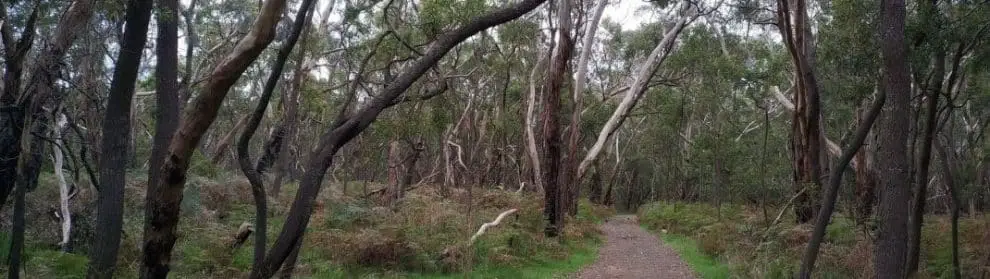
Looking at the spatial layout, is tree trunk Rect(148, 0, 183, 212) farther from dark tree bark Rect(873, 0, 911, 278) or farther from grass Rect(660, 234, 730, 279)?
grass Rect(660, 234, 730, 279)

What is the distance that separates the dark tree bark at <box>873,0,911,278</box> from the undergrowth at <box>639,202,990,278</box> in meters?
2.76

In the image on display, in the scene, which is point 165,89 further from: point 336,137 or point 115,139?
point 336,137

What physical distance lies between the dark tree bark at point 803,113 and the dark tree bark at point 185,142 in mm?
9798

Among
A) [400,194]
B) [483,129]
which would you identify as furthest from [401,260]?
[483,129]

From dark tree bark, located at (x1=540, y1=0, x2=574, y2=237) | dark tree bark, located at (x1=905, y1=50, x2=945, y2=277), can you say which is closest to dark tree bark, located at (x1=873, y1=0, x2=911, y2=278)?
dark tree bark, located at (x1=905, y1=50, x2=945, y2=277)

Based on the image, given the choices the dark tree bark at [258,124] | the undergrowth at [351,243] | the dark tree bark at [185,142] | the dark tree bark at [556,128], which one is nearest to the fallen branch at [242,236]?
the undergrowth at [351,243]

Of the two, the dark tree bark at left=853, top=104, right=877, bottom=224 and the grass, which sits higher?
the dark tree bark at left=853, top=104, right=877, bottom=224

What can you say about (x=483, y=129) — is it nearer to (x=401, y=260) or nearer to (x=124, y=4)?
(x=401, y=260)

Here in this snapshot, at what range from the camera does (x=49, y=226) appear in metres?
10.8

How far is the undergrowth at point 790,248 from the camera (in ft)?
32.6

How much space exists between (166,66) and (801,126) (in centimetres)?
1232

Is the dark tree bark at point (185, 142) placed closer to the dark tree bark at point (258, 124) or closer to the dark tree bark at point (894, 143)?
the dark tree bark at point (258, 124)

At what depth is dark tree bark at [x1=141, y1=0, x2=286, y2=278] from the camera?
5512 millimetres

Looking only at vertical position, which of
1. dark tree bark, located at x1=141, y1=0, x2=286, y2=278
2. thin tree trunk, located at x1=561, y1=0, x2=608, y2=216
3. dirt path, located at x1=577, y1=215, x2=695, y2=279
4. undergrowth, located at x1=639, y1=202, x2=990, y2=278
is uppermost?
thin tree trunk, located at x1=561, y1=0, x2=608, y2=216
